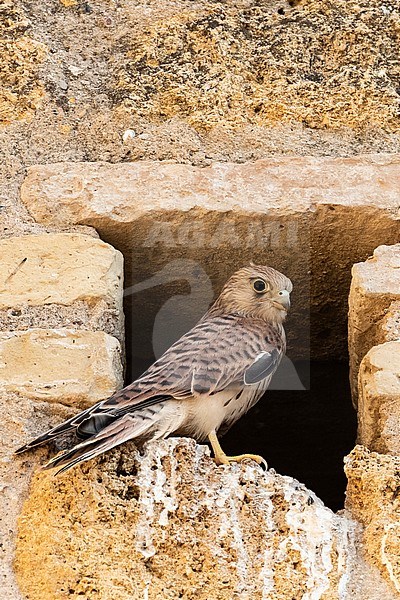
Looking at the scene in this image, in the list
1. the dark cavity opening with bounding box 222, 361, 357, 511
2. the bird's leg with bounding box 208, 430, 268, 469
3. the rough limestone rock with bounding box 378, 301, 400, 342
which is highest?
the rough limestone rock with bounding box 378, 301, 400, 342

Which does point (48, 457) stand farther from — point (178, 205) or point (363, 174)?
point (363, 174)

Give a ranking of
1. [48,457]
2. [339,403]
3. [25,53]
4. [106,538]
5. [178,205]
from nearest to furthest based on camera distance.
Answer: [106,538] < [48,457] < [178,205] < [25,53] < [339,403]

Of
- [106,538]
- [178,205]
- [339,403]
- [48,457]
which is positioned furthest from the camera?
[339,403]

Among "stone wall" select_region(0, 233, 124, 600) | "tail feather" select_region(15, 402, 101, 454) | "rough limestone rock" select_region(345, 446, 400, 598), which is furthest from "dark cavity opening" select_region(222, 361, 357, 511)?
"tail feather" select_region(15, 402, 101, 454)

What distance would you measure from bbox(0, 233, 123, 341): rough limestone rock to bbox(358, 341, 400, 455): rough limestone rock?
2.25 ft

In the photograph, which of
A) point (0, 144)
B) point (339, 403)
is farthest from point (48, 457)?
point (339, 403)

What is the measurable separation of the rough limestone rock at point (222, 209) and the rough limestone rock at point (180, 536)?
0.84m

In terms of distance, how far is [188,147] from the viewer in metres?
3.49

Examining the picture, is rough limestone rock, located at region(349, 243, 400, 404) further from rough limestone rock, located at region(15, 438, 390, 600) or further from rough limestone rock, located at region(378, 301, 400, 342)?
rough limestone rock, located at region(15, 438, 390, 600)

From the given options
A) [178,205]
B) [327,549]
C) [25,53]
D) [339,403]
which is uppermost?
[25,53]

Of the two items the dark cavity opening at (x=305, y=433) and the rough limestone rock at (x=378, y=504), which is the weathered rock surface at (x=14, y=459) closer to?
the rough limestone rock at (x=378, y=504)

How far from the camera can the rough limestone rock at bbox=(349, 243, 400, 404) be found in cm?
311

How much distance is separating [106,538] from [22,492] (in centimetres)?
26
